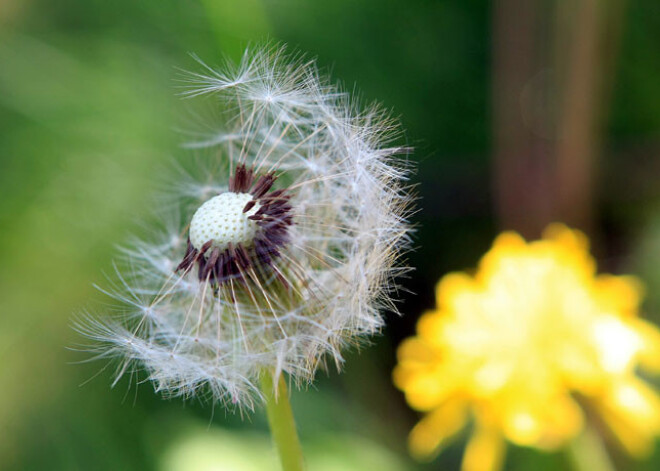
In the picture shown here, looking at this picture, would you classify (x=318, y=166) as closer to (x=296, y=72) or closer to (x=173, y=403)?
(x=296, y=72)

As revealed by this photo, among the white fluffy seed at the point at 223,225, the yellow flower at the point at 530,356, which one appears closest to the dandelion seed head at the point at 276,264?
the white fluffy seed at the point at 223,225

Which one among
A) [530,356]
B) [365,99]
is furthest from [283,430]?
[365,99]

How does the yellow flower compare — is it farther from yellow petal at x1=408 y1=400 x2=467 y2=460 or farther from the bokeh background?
the bokeh background

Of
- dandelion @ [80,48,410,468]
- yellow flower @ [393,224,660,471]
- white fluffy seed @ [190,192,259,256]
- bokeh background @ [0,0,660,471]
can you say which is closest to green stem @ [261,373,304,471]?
dandelion @ [80,48,410,468]

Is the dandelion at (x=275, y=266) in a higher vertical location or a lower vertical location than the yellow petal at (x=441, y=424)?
higher

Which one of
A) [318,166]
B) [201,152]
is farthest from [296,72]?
[201,152]

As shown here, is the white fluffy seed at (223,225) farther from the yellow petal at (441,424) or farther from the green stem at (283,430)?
the yellow petal at (441,424)
